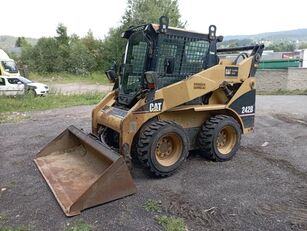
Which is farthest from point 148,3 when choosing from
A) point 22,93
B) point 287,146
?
point 287,146

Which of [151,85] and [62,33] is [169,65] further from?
[62,33]

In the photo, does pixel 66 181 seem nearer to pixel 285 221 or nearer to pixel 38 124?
pixel 285 221

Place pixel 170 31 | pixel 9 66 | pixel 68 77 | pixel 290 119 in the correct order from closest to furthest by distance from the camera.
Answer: pixel 170 31 < pixel 290 119 < pixel 9 66 < pixel 68 77

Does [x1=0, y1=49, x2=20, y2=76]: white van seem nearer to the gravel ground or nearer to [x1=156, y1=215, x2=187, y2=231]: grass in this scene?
the gravel ground

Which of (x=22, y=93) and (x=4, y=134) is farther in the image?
(x=22, y=93)

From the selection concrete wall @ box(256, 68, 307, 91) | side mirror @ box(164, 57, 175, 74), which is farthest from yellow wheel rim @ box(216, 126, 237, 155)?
concrete wall @ box(256, 68, 307, 91)

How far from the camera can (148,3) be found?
27984 millimetres

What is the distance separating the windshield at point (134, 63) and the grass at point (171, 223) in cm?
235

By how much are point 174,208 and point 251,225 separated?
91cm

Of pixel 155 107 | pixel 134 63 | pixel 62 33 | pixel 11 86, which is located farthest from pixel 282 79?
pixel 62 33

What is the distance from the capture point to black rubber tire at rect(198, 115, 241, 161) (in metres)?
5.60

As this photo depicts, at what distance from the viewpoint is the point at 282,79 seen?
71.9 ft

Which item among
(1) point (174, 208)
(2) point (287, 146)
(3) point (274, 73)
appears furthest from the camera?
(3) point (274, 73)

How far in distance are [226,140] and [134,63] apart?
213cm
